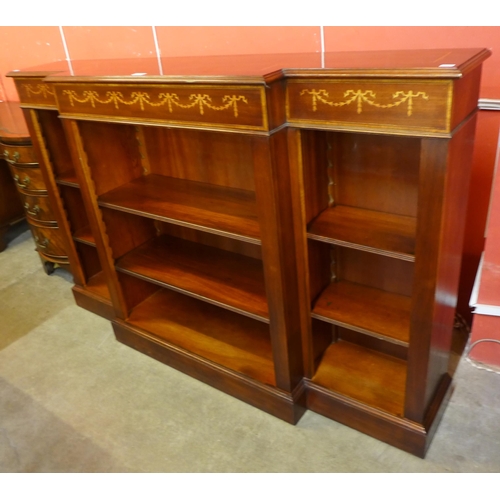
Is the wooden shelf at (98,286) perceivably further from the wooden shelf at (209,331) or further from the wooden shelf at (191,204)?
the wooden shelf at (191,204)

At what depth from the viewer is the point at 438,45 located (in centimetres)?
156

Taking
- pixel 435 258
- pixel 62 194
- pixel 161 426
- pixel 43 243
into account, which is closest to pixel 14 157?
pixel 62 194

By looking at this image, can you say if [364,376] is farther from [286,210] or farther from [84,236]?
[84,236]

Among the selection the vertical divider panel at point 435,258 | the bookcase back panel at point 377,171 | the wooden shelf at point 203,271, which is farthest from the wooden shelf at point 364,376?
the bookcase back panel at point 377,171

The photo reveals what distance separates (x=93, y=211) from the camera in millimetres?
1945

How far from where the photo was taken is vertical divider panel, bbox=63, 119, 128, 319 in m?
1.81

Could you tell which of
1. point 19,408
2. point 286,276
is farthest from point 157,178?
point 19,408

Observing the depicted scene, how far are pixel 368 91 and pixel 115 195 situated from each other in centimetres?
116

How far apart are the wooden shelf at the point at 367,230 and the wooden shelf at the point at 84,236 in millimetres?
1248

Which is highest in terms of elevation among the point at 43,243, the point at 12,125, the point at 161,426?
the point at 12,125

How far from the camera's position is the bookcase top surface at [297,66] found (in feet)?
3.69

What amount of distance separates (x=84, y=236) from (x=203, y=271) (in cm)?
75

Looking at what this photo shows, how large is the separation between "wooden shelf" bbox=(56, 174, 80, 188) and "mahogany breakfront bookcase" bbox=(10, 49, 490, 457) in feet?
0.05
